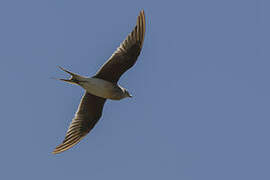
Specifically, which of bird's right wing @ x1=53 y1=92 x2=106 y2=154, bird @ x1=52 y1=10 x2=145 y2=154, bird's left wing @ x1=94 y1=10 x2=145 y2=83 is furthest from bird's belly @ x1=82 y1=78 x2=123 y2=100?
bird's right wing @ x1=53 y1=92 x2=106 y2=154

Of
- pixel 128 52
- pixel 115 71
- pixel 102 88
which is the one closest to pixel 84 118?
pixel 102 88

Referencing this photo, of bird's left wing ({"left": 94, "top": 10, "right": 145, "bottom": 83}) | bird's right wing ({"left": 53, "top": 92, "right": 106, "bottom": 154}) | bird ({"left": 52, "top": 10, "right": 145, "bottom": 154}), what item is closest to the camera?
bird ({"left": 52, "top": 10, "right": 145, "bottom": 154})

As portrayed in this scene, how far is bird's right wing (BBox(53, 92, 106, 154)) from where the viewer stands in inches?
549

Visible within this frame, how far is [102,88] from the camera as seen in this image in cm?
1304

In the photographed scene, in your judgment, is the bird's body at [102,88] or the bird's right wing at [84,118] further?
the bird's right wing at [84,118]

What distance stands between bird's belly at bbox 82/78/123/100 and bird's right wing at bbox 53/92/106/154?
2.30 ft

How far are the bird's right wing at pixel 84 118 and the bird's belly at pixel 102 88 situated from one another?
0.70 metres

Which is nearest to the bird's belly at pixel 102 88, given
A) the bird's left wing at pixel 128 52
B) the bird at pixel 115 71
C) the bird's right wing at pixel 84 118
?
the bird at pixel 115 71

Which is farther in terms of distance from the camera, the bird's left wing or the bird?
the bird's left wing

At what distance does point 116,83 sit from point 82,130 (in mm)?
1485

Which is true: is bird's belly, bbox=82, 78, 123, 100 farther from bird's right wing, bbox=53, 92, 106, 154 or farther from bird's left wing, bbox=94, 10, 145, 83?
bird's right wing, bbox=53, 92, 106, 154

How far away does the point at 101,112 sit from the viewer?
46.2 ft

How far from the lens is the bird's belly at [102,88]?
42.4ft

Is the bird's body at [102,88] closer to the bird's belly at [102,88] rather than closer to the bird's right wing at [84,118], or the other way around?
the bird's belly at [102,88]
